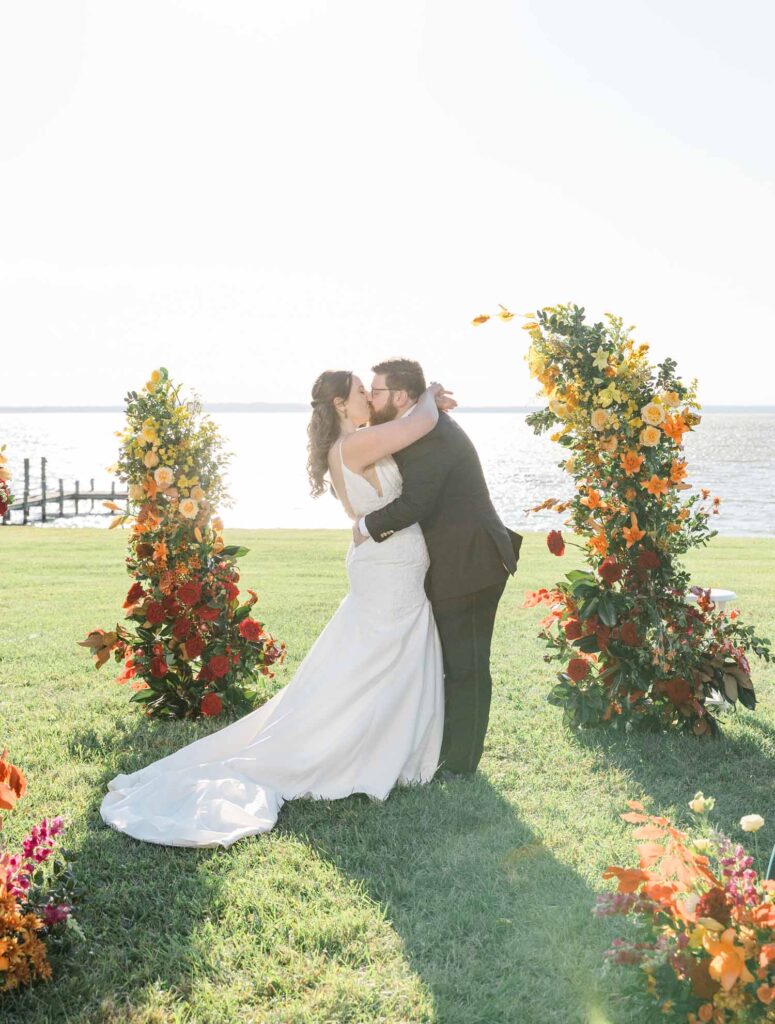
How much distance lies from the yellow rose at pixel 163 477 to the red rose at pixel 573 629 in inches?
115

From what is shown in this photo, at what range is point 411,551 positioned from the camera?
5.59 meters

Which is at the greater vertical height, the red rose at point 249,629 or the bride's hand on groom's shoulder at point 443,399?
the bride's hand on groom's shoulder at point 443,399

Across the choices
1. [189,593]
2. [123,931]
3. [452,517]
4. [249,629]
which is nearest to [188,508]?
[189,593]

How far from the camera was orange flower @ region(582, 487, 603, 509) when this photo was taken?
6129mm

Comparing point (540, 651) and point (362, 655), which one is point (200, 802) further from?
point (540, 651)

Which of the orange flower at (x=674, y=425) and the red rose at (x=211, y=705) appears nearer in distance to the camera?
the orange flower at (x=674, y=425)

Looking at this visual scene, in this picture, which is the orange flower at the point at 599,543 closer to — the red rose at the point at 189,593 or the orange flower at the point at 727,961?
the red rose at the point at 189,593

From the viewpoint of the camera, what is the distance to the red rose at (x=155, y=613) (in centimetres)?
653

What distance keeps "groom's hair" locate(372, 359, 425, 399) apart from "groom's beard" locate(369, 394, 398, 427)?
0.32ft

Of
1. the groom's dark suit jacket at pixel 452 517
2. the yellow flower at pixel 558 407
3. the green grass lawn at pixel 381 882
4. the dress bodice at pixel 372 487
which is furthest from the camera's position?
the yellow flower at pixel 558 407

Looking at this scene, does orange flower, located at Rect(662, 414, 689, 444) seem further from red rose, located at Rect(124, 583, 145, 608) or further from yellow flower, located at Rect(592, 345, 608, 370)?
red rose, located at Rect(124, 583, 145, 608)

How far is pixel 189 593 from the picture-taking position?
6.50 m

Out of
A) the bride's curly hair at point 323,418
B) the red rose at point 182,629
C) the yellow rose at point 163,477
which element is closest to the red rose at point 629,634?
the bride's curly hair at point 323,418

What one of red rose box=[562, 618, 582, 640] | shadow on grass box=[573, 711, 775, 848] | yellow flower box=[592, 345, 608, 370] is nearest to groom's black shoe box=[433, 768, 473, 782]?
shadow on grass box=[573, 711, 775, 848]
